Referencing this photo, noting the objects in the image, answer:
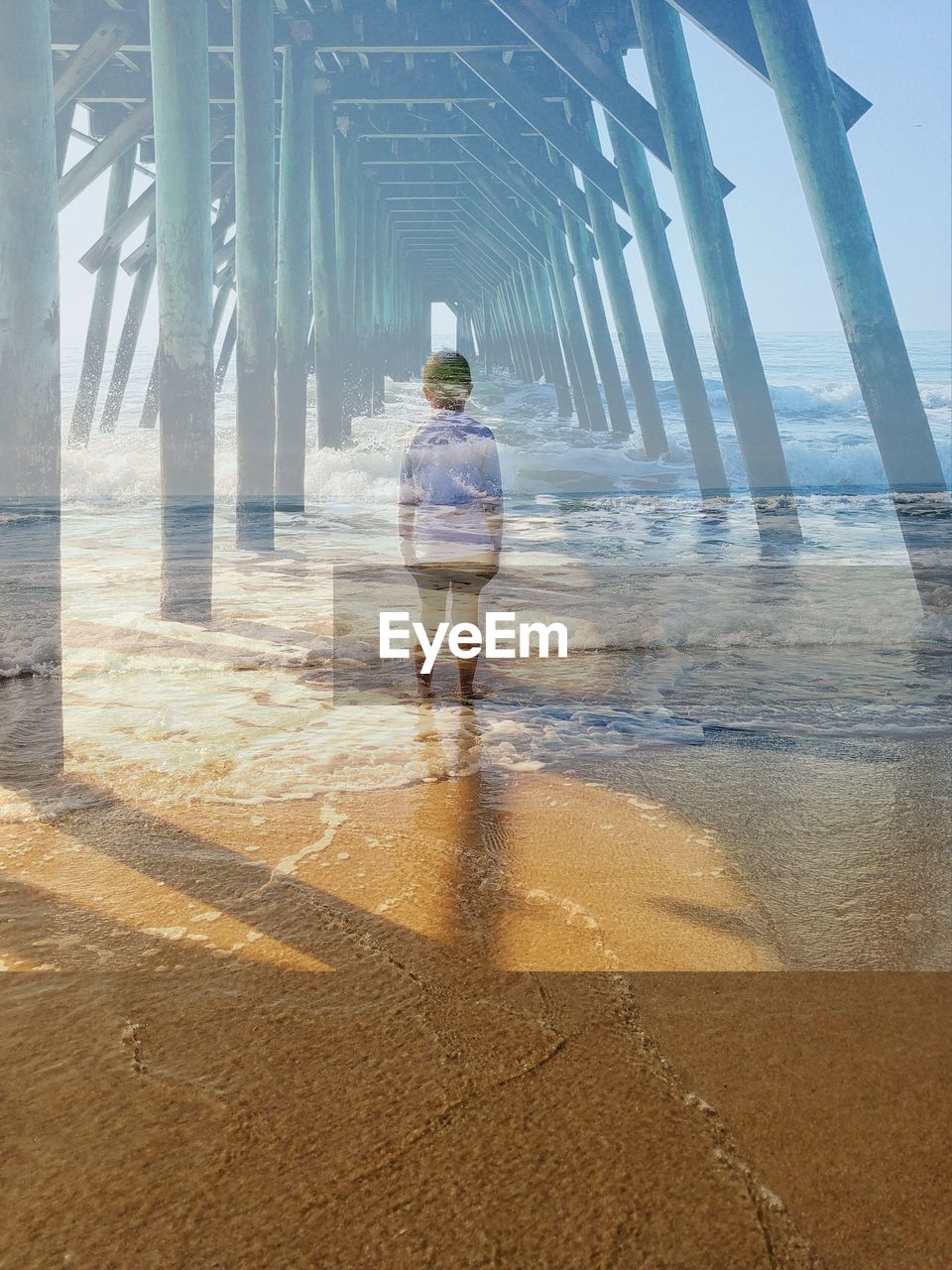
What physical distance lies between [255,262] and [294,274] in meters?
1.81

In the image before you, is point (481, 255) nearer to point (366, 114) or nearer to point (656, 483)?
point (366, 114)

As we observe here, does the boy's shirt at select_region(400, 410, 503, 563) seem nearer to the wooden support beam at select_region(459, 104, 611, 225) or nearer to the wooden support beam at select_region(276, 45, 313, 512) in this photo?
the wooden support beam at select_region(276, 45, 313, 512)

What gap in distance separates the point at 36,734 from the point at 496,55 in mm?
12831

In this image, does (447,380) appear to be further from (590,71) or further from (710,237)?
(590,71)

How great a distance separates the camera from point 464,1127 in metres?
1.37

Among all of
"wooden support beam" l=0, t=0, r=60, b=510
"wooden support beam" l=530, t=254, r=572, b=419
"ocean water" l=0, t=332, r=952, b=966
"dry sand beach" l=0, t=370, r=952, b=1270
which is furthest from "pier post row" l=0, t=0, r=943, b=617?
"wooden support beam" l=530, t=254, r=572, b=419

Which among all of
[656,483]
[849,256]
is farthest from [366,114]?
[849,256]

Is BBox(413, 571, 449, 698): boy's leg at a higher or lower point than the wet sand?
higher

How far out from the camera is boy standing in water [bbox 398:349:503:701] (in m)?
3.71

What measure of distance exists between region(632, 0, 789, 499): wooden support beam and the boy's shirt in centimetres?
732

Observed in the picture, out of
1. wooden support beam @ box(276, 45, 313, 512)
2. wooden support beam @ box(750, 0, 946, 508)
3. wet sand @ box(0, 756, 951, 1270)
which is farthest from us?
wooden support beam @ box(276, 45, 313, 512)

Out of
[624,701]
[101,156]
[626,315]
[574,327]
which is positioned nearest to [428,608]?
[624,701]

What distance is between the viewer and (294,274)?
12141 mm

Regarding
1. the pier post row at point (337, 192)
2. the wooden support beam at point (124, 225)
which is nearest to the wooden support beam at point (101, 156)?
the pier post row at point (337, 192)
